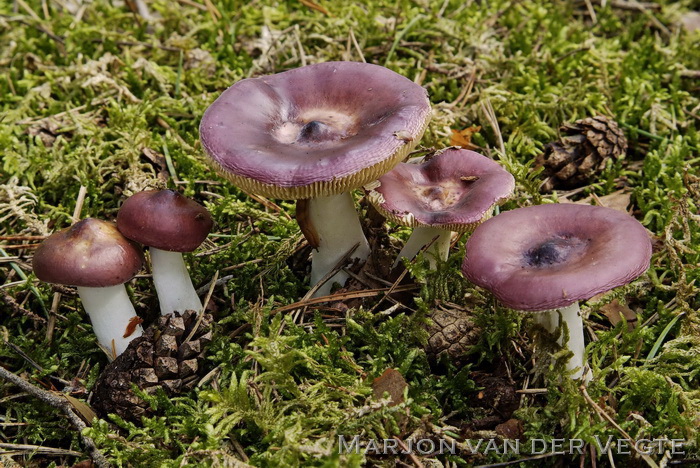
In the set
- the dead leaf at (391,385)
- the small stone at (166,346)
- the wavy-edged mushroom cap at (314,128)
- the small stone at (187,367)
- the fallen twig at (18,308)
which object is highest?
the wavy-edged mushroom cap at (314,128)

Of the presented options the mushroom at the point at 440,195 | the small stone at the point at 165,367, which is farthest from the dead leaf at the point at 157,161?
the mushroom at the point at 440,195

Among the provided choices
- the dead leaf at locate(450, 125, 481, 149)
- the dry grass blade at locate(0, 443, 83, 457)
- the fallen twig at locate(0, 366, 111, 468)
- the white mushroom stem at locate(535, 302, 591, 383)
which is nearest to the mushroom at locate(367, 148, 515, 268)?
the white mushroom stem at locate(535, 302, 591, 383)

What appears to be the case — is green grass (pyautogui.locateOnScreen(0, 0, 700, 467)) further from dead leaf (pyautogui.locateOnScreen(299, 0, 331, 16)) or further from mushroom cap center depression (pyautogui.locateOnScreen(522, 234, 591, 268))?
mushroom cap center depression (pyautogui.locateOnScreen(522, 234, 591, 268))

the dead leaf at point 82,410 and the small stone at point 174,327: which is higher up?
the small stone at point 174,327

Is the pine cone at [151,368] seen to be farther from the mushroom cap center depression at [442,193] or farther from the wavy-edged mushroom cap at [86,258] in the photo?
the mushroom cap center depression at [442,193]

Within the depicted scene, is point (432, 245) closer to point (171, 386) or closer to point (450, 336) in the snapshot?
point (450, 336)

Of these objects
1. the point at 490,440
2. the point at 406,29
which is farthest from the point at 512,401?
the point at 406,29

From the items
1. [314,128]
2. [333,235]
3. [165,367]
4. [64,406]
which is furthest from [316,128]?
[64,406]

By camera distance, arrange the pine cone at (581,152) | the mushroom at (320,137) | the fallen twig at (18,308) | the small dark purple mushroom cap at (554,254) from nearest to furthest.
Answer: the small dark purple mushroom cap at (554,254)
the mushroom at (320,137)
the fallen twig at (18,308)
the pine cone at (581,152)
